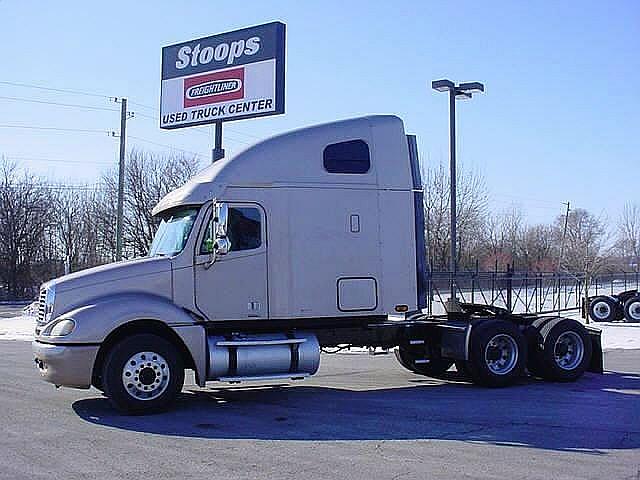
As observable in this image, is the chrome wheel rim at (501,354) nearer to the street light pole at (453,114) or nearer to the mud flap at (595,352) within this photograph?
the mud flap at (595,352)

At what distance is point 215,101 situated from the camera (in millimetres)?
27781

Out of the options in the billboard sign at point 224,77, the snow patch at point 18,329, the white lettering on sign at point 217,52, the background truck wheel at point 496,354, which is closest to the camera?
the background truck wheel at point 496,354

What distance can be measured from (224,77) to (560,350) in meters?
17.3

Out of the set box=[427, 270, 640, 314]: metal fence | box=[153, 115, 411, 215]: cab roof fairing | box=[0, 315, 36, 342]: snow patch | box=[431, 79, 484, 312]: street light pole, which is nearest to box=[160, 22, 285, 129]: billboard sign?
box=[431, 79, 484, 312]: street light pole

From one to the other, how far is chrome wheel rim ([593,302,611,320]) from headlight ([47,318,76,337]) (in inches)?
919

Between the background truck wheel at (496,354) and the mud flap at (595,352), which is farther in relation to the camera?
the mud flap at (595,352)

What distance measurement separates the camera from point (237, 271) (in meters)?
11.5

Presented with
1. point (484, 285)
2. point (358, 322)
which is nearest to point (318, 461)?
point (358, 322)

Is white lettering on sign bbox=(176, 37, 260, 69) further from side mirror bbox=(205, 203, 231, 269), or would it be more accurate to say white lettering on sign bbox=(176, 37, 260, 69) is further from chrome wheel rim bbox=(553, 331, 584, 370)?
side mirror bbox=(205, 203, 231, 269)

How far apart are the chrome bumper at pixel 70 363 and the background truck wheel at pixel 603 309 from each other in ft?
76.0

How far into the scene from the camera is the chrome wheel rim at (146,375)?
1043 cm

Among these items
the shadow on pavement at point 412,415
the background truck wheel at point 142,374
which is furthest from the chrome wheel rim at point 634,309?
the background truck wheel at point 142,374

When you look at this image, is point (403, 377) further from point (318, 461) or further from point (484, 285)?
point (484, 285)

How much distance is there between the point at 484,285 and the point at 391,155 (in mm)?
12487
